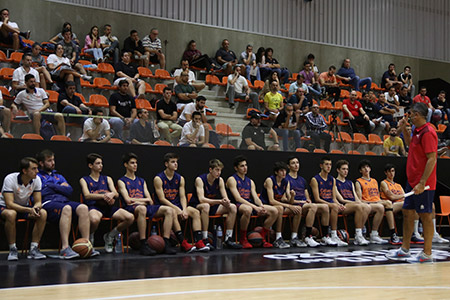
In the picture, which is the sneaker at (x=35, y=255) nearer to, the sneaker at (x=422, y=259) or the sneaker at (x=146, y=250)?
the sneaker at (x=146, y=250)

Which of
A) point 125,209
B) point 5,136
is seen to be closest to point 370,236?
point 125,209

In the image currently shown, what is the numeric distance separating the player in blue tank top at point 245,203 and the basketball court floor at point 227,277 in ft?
3.27

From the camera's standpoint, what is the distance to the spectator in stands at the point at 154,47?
15608 mm

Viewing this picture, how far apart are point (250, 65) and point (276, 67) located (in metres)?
1.01

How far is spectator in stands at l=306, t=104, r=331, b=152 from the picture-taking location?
11.6 meters

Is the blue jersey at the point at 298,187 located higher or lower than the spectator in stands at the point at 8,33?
lower

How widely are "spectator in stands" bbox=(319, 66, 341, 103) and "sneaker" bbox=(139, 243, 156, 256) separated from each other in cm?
990

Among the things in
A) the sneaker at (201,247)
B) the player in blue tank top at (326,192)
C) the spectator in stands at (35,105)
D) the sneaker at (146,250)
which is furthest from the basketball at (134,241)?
the player in blue tank top at (326,192)

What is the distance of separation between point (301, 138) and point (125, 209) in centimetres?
417

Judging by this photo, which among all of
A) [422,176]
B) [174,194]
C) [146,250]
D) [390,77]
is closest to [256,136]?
[174,194]

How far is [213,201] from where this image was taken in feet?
30.3

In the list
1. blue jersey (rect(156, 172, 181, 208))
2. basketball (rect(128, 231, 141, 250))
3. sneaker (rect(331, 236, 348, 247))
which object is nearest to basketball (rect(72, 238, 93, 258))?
basketball (rect(128, 231, 141, 250))

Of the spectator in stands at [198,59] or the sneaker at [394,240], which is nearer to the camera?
the sneaker at [394,240]

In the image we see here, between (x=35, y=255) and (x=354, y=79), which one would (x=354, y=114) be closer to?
(x=354, y=79)
